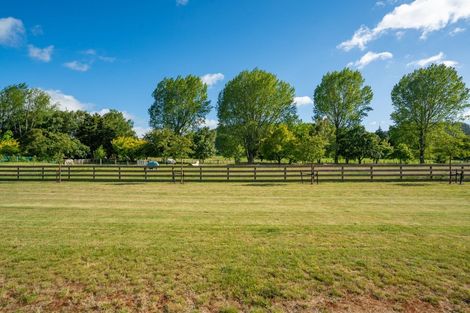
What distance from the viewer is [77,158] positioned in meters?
61.1

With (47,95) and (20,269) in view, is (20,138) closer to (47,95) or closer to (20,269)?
(47,95)

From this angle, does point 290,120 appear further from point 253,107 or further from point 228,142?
point 228,142

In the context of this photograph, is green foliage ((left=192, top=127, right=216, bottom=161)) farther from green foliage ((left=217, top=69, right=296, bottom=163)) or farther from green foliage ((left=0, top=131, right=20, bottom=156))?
green foliage ((left=0, top=131, right=20, bottom=156))

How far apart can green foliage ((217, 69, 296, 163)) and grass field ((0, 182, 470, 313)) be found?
31.9m

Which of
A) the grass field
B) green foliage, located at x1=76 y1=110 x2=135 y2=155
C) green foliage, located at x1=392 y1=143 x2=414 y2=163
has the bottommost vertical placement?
the grass field

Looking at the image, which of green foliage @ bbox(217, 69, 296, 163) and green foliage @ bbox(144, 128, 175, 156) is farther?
green foliage @ bbox(144, 128, 175, 156)

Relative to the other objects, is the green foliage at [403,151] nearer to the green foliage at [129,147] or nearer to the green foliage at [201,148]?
the green foliage at [201,148]

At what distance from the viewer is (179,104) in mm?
45625

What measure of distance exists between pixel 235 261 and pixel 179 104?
43627 mm

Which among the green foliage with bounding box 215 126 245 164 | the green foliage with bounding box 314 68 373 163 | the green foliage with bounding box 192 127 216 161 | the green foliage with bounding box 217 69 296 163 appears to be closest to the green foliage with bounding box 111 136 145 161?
the green foliage with bounding box 192 127 216 161

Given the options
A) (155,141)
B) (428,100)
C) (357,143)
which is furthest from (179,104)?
(428,100)

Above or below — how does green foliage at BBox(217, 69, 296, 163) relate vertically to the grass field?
above

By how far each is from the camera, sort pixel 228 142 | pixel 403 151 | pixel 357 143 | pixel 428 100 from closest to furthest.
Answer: pixel 428 100
pixel 228 142
pixel 357 143
pixel 403 151

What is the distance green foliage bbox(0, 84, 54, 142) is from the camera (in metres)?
58.1
